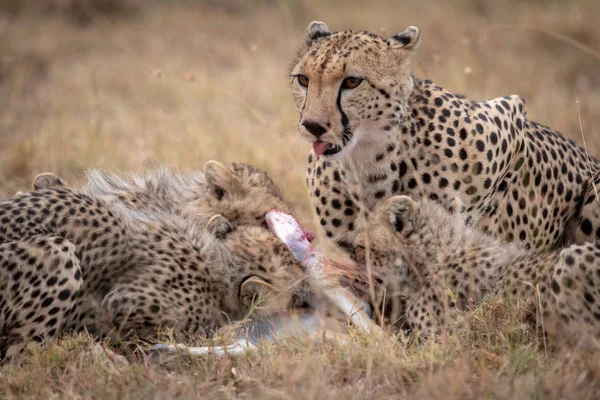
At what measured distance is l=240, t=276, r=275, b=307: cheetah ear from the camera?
346 centimetres

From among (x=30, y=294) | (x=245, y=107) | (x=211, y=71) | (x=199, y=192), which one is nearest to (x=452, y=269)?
(x=199, y=192)

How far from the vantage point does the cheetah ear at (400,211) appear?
3434 mm

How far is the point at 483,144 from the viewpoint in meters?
3.93

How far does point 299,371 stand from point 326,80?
1.39 meters

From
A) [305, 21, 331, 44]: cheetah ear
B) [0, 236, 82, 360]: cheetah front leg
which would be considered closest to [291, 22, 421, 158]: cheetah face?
[305, 21, 331, 44]: cheetah ear

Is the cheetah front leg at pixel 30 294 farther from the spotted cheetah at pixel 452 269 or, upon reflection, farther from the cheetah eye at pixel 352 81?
the cheetah eye at pixel 352 81

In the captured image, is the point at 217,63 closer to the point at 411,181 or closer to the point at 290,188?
the point at 290,188

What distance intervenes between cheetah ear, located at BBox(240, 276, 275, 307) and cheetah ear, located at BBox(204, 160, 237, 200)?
60 cm

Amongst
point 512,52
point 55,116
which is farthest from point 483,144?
point 512,52

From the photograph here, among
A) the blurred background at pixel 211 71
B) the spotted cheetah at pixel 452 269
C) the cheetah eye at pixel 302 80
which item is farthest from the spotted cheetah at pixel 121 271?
the blurred background at pixel 211 71

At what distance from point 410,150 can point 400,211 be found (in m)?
0.46

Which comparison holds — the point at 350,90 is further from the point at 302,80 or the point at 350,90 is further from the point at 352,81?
the point at 302,80

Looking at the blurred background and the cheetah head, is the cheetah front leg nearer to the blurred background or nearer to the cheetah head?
the cheetah head

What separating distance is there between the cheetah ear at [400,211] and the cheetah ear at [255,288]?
1.79 ft
